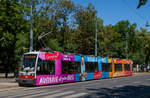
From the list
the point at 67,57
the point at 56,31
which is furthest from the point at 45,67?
the point at 56,31

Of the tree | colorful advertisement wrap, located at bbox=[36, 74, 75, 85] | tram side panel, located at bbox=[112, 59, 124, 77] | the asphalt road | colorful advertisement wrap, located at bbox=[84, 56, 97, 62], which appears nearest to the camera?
the asphalt road

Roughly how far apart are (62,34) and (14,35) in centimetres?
1226

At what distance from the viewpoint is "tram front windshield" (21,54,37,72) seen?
744 inches

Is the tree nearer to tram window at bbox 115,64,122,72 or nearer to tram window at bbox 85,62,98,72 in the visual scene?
tram window at bbox 85,62,98,72

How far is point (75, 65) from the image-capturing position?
949 inches

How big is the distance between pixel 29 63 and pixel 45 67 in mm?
1322

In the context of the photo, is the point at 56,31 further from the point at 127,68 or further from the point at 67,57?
the point at 67,57

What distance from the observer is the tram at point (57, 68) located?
18.9 metres

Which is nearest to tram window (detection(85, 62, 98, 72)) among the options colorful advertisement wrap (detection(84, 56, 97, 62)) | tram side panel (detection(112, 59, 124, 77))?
colorful advertisement wrap (detection(84, 56, 97, 62))

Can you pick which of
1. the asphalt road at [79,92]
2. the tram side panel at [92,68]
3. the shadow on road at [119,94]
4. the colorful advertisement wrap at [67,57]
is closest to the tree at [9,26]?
the tram side panel at [92,68]

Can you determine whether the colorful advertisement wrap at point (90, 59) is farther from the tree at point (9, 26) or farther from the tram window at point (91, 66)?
the tree at point (9, 26)

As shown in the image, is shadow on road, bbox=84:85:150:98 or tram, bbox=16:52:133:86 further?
tram, bbox=16:52:133:86

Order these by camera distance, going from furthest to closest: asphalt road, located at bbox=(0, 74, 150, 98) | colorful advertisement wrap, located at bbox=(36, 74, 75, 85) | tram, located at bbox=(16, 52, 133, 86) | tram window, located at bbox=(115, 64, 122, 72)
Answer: tram window, located at bbox=(115, 64, 122, 72), colorful advertisement wrap, located at bbox=(36, 74, 75, 85), tram, located at bbox=(16, 52, 133, 86), asphalt road, located at bbox=(0, 74, 150, 98)

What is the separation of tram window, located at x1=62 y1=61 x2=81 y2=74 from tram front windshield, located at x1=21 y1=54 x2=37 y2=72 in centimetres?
364
